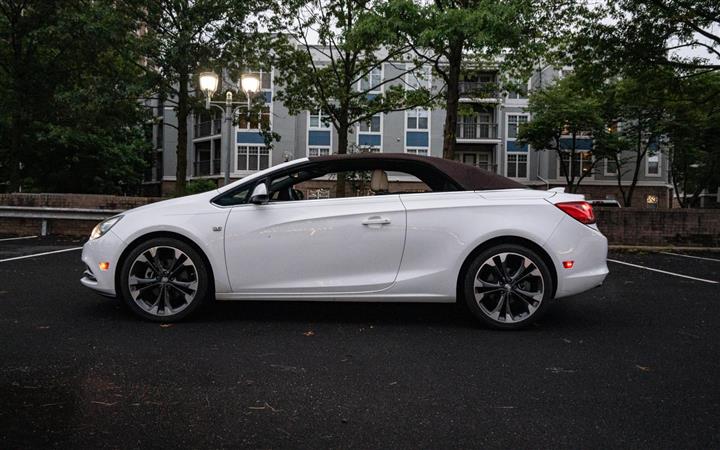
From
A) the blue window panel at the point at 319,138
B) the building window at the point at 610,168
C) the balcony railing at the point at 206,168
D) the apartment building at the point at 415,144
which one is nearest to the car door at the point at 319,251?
the apartment building at the point at 415,144

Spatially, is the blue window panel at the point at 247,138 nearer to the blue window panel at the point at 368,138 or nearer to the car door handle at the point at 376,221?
the blue window panel at the point at 368,138

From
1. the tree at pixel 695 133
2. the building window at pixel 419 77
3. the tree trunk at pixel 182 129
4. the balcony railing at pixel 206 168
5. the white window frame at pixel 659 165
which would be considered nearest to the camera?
the tree at pixel 695 133

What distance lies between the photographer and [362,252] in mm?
4258

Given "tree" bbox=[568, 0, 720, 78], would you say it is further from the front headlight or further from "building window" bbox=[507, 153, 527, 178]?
"building window" bbox=[507, 153, 527, 178]

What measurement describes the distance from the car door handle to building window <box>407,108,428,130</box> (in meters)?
35.3

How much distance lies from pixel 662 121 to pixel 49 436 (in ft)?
109

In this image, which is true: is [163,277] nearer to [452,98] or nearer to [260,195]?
[260,195]

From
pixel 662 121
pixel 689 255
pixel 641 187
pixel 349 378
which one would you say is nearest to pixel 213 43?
pixel 689 255

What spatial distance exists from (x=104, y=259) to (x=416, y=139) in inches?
1402

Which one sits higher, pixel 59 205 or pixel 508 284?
pixel 59 205

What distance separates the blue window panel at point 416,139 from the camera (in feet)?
127

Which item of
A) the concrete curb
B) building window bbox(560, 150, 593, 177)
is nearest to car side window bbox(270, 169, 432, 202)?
the concrete curb

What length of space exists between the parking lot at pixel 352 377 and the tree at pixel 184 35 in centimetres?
1361

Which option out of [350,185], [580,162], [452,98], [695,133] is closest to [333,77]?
[452,98]
